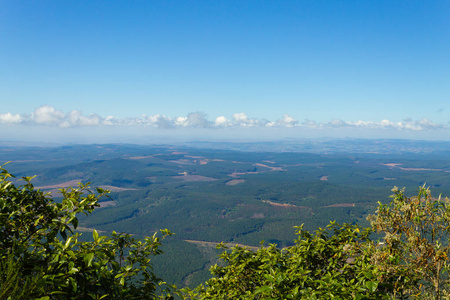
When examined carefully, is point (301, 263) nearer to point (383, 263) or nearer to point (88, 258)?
point (383, 263)

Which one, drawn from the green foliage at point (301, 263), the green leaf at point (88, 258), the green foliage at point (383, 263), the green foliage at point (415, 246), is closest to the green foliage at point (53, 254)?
the green leaf at point (88, 258)

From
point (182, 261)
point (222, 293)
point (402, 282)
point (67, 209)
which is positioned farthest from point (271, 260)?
point (182, 261)

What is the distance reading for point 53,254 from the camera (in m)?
5.03

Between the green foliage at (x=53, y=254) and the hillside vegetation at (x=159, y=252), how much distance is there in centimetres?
2

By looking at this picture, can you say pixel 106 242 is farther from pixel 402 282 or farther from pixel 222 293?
pixel 402 282

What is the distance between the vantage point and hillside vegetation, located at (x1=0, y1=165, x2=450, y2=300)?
191 inches

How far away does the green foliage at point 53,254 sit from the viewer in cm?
452

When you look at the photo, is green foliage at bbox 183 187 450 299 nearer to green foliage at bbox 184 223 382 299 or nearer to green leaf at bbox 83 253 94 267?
green foliage at bbox 184 223 382 299

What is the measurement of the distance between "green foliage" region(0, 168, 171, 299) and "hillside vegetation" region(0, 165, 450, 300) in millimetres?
19

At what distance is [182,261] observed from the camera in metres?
196

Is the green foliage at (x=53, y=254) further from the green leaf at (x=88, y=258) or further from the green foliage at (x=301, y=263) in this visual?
the green foliage at (x=301, y=263)

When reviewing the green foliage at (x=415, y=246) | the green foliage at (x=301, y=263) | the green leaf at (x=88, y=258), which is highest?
the green leaf at (x=88, y=258)

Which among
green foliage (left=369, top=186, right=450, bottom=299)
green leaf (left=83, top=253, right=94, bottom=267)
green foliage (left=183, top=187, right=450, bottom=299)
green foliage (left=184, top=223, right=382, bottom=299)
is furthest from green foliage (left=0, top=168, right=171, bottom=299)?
green foliage (left=369, top=186, right=450, bottom=299)

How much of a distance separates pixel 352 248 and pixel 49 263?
28.4 feet
